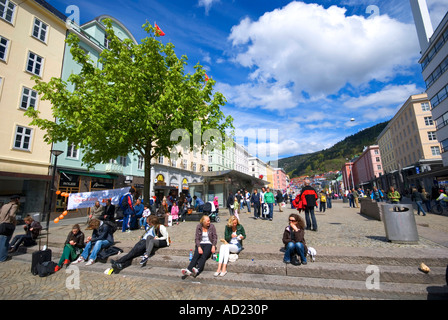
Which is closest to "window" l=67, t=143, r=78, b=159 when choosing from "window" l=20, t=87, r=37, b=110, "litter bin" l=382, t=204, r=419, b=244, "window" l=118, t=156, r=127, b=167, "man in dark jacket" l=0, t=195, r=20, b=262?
"window" l=20, t=87, r=37, b=110

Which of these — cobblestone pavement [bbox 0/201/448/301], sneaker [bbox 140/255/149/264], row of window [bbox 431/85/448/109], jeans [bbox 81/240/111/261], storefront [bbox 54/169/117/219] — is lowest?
cobblestone pavement [bbox 0/201/448/301]

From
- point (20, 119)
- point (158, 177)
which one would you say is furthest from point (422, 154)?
point (20, 119)

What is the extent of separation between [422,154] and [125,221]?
1952 inches

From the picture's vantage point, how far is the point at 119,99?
990cm

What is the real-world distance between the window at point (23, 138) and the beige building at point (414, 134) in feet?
150

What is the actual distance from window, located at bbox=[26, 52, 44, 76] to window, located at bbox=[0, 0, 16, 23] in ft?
8.77

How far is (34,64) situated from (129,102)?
16.2 m

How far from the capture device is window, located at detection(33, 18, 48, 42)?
1889 cm

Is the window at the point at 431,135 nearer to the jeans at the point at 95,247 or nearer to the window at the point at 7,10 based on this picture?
the jeans at the point at 95,247

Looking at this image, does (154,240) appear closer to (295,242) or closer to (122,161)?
(295,242)

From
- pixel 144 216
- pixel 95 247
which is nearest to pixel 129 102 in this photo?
pixel 144 216

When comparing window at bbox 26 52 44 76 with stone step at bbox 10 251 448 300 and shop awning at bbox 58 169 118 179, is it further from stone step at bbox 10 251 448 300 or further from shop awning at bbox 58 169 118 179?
stone step at bbox 10 251 448 300
